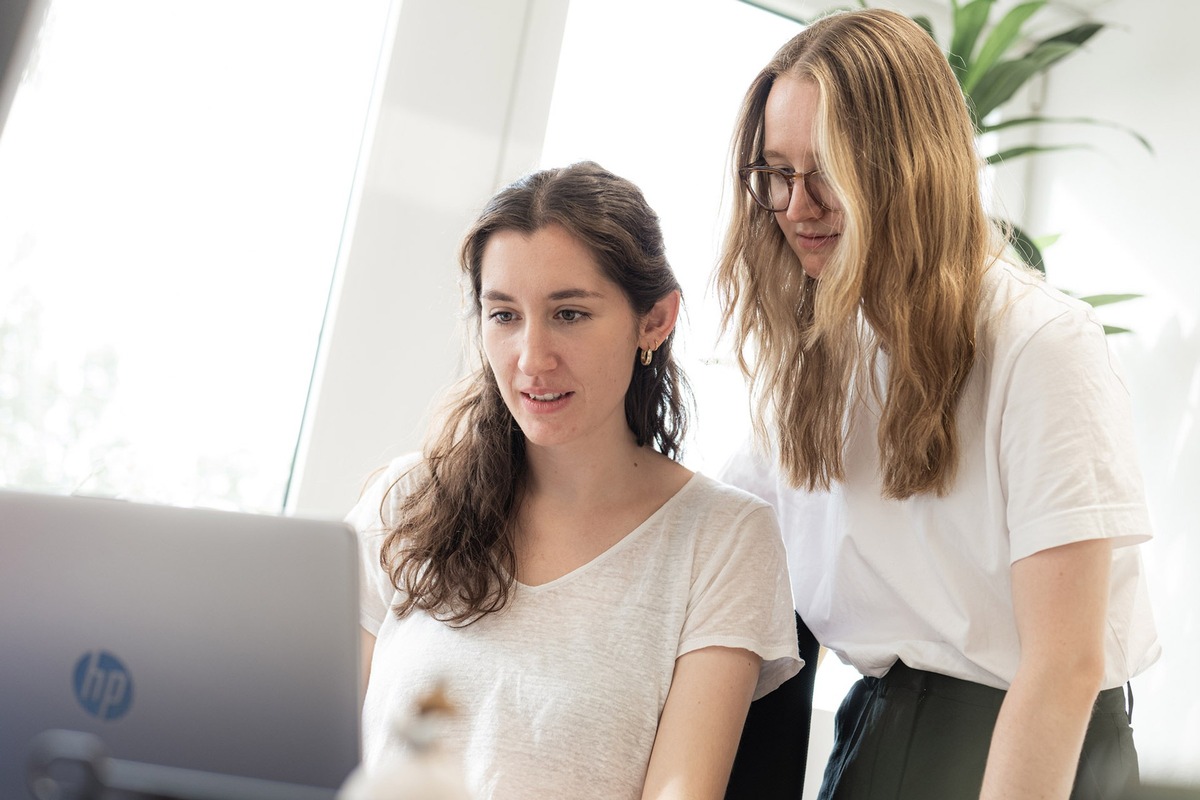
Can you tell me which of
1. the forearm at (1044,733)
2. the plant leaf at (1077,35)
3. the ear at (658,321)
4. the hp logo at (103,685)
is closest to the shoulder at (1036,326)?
the forearm at (1044,733)

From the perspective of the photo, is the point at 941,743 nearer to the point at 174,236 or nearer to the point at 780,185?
the point at 780,185

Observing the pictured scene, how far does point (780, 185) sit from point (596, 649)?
1.95 feet

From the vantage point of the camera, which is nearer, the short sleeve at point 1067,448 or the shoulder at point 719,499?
the short sleeve at point 1067,448

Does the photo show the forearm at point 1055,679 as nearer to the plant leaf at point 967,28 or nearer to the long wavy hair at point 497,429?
the long wavy hair at point 497,429

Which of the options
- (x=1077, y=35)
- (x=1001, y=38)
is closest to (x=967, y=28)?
(x=1001, y=38)

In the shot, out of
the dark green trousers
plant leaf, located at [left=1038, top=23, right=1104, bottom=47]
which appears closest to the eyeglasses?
the dark green trousers

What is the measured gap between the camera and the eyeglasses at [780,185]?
1226mm

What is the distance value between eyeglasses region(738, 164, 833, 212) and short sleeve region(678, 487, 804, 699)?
39cm

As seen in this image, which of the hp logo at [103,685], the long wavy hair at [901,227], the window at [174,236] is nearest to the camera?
the hp logo at [103,685]

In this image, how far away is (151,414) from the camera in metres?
1.75

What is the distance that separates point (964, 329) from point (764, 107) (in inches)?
14.4

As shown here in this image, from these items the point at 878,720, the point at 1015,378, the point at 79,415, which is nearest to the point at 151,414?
the point at 79,415

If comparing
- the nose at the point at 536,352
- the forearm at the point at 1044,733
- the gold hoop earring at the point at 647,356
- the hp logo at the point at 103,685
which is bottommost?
the hp logo at the point at 103,685

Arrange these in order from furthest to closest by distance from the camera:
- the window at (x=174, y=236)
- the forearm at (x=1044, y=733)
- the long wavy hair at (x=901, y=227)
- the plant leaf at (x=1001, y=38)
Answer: the plant leaf at (x=1001, y=38) < the window at (x=174, y=236) < the long wavy hair at (x=901, y=227) < the forearm at (x=1044, y=733)
